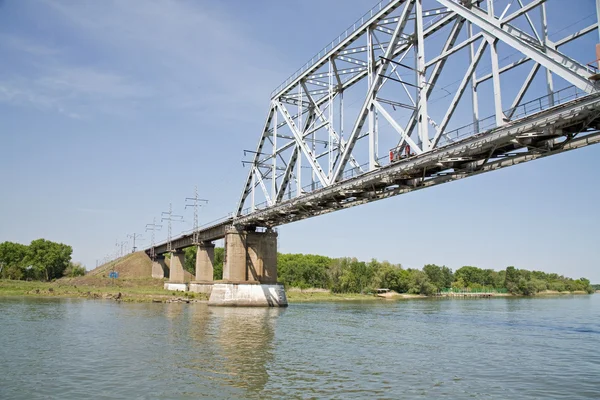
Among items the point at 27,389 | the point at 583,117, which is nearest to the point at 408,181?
the point at 583,117

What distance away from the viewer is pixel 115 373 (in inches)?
739

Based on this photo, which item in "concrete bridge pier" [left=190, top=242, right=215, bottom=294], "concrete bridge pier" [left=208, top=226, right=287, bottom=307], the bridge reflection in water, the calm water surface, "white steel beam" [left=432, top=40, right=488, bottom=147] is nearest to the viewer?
the calm water surface

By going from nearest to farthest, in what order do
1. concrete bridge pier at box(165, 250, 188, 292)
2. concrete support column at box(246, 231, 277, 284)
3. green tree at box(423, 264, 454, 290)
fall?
concrete support column at box(246, 231, 277, 284), concrete bridge pier at box(165, 250, 188, 292), green tree at box(423, 264, 454, 290)

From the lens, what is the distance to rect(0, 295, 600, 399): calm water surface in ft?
54.2

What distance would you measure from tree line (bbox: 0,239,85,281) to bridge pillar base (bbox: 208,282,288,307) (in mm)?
89690

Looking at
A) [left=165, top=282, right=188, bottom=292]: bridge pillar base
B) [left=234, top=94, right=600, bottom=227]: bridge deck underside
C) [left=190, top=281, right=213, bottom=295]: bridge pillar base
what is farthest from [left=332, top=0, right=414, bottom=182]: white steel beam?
[left=165, top=282, right=188, bottom=292]: bridge pillar base

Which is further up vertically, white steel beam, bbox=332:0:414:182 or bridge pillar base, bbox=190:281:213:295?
white steel beam, bbox=332:0:414:182

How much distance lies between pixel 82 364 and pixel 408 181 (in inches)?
1090

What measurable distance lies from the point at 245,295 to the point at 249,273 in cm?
395

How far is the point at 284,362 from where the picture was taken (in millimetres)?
22078

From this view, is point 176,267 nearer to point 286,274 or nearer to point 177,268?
point 177,268

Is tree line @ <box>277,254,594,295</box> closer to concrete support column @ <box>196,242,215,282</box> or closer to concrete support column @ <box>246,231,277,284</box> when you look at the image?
concrete support column @ <box>196,242,215,282</box>

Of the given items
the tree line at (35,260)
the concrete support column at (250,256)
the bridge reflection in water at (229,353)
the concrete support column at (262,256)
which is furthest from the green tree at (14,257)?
the bridge reflection in water at (229,353)

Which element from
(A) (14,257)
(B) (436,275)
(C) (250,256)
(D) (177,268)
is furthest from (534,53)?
(B) (436,275)
